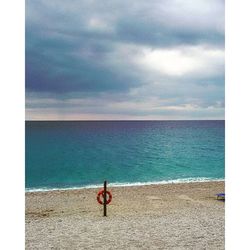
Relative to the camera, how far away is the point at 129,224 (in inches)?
286

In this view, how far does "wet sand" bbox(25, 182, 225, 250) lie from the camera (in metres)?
5.80

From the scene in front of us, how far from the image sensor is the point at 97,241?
19.5ft

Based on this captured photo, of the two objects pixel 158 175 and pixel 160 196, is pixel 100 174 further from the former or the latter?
pixel 160 196

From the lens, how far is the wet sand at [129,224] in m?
5.80

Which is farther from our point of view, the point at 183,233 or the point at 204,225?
the point at 204,225
